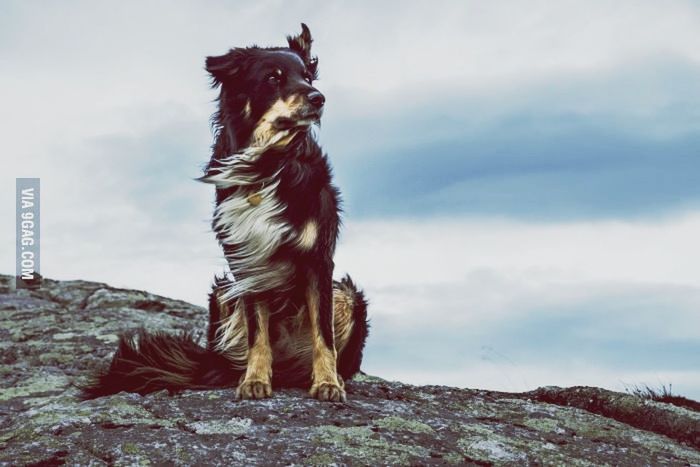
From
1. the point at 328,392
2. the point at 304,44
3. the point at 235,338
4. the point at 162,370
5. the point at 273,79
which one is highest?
the point at 304,44

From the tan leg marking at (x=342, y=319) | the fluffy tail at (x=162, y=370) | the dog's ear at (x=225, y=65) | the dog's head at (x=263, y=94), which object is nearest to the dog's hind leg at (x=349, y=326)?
the tan leg marking at (x=342, y=319)

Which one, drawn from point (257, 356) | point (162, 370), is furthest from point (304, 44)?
point (162, 370)

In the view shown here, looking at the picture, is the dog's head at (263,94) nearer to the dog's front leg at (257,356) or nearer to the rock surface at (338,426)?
the dog's front leg at (257,356)

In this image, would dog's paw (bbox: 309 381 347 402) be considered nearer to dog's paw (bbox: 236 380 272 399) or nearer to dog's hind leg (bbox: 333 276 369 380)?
dog's paw (bbox: 236 380 272 399)

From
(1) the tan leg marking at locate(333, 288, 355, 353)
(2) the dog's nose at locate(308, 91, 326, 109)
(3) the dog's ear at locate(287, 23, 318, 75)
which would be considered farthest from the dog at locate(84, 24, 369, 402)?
(1) the tan leg marking at locate(333, 288, 355, 353)

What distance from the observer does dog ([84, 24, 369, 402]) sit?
4883mm

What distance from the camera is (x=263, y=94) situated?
499cm

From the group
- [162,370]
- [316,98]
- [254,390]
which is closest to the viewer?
[254,390]

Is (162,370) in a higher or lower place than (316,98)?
lower

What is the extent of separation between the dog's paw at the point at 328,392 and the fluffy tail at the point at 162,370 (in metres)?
0.62

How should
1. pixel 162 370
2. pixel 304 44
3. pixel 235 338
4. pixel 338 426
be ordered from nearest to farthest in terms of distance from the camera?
pixel 338 426, pixel 162 370, pixel 235 338, pixel 304 44

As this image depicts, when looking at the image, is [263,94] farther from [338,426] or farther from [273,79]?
[338,426]

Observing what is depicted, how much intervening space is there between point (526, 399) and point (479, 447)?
1781mm

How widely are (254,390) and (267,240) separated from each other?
0.87 m
